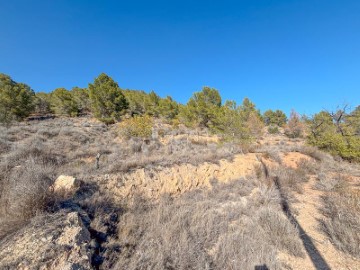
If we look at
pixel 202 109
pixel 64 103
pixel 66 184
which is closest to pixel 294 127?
pixel 202 109

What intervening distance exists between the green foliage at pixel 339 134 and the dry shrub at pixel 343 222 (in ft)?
21.6

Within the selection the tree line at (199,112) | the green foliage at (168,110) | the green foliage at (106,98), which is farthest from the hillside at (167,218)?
the green foliage at (168,110)

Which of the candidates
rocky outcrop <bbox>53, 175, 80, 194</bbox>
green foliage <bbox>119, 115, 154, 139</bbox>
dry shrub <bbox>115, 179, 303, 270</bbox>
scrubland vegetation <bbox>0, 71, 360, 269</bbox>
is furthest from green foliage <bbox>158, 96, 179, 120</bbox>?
rocky outcrop <bbox>53, 175, 80, 194</bbox>

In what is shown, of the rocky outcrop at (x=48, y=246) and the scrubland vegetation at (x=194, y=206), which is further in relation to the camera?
the scrubland vegetation at (x=194, y=206)

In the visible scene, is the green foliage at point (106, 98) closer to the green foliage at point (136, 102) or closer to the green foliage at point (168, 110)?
the green foliage at point (168, 110)

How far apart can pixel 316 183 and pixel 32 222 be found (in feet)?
33.2

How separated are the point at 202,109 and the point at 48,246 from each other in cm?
2182

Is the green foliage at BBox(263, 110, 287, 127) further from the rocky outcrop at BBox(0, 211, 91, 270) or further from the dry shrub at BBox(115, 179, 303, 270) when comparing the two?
the rocky outcrop at BBox(0, 211, 91, 270)

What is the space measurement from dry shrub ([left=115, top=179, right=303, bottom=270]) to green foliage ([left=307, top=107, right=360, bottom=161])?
868 cm

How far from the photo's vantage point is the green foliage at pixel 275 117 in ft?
119

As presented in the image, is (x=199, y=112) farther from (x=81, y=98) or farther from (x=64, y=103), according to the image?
(x=81, y=98)

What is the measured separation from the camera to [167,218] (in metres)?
4.31

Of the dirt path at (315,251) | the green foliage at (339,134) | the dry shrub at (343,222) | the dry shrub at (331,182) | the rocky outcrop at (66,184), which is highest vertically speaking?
the green foliage at (339,134)

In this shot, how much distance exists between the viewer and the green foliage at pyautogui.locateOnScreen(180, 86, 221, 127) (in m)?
22.8
